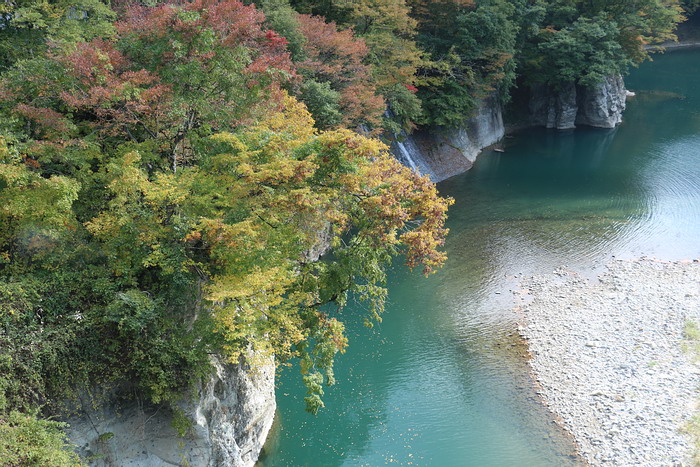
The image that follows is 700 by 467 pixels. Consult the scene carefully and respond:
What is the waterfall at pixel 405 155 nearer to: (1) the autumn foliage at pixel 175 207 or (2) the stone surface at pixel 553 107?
(1) the autumn foliage at pixel 175 207

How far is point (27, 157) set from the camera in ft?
42.3

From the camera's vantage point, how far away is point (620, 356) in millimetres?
17484

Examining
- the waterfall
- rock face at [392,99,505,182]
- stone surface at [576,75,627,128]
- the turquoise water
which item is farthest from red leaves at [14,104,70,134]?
stone surface at [576,75,627,128]

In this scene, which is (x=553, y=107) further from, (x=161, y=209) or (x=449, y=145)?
(x=161, y=209)

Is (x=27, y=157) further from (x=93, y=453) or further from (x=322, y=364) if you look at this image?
(x=322, y=364)

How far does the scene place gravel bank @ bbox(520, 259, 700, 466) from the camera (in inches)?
573

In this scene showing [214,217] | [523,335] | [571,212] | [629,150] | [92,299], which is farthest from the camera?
[629,150]

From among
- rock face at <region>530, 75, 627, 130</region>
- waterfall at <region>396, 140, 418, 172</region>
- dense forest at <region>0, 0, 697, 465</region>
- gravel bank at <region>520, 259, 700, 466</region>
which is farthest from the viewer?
rock face at <region>530, 75, 627, 130</region>

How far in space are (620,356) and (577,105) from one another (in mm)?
29475

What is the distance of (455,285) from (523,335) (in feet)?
12.1

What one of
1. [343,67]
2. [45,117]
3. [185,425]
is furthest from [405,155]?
[185,425]

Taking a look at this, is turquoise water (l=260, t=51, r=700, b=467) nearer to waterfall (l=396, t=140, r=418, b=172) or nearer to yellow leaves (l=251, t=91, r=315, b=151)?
waterfall (l=396, t=140, r=418, b=172)

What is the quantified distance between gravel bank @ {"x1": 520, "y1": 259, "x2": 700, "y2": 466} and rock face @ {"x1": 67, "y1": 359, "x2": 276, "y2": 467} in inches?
345

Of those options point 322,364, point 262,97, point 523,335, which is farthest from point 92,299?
point 523,335
